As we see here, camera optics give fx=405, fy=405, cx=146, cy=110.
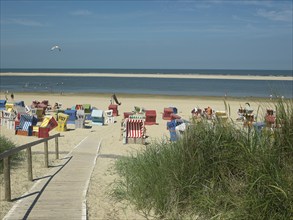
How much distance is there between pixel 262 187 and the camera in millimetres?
5289

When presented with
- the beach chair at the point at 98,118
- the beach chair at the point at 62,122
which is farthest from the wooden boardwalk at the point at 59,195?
the beach chair at the point at 98,118

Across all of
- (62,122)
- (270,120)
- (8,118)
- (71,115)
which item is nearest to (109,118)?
(71,115)

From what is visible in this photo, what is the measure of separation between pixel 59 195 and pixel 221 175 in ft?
9.77

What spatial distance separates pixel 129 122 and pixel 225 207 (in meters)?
9.45

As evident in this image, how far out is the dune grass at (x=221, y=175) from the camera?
5.25 m

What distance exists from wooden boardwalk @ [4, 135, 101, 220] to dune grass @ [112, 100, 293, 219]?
1020 mm

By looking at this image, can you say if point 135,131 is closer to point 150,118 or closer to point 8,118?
point 150,118

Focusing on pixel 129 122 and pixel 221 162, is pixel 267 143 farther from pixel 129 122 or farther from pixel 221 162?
pixel 129 122

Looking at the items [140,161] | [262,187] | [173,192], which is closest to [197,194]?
[173,192]

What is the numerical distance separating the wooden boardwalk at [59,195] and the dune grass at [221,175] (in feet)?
3.35

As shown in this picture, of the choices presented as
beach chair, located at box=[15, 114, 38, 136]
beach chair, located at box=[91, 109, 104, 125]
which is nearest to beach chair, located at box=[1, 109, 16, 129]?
beach chair, located at box=[15, 114, 38, 136]

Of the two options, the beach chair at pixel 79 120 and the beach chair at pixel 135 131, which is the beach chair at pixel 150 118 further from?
the beach chair at pixel 135 131

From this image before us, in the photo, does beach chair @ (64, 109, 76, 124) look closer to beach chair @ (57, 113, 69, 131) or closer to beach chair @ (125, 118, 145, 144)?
beach chair @ (57, 113, 69, 131)

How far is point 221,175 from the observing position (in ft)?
20.1
